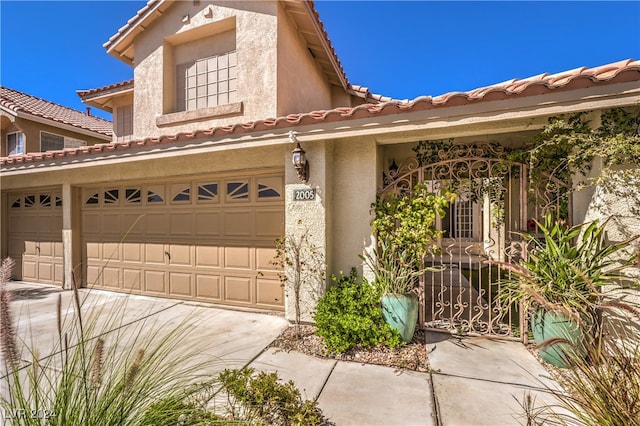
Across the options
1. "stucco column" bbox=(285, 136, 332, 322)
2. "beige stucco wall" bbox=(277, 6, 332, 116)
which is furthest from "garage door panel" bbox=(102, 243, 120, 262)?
"beige stucco wall" bbox=(277, 6, 332, 116)

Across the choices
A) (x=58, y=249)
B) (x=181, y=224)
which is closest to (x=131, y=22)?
→ (x=181, y=224)

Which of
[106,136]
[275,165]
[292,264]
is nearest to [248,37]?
[275,165]

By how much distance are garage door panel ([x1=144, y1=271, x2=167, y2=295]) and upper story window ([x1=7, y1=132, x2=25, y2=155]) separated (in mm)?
10850

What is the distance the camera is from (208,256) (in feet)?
23.2

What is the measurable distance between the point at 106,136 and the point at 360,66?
14.2m

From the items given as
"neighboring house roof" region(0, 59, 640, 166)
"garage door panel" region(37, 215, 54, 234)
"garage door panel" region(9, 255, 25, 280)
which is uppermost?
"neighboring house roof" region(0, 59, 640, 166)

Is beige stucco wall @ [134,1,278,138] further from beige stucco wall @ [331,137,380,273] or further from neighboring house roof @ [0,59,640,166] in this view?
beige stucco wall @ [331,137,380,273]

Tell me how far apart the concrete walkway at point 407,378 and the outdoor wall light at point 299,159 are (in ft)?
9.84

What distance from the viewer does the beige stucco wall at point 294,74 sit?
729 centimetres

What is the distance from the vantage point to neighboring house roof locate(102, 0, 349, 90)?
7586 mm

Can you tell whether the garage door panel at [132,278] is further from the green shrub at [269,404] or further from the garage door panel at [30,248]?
the green shrub at [269,404]

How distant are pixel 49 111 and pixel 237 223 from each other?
49.8ft

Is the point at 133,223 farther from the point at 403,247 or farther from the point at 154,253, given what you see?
the point at 403,247

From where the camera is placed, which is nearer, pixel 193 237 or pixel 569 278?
pixel 569 278
